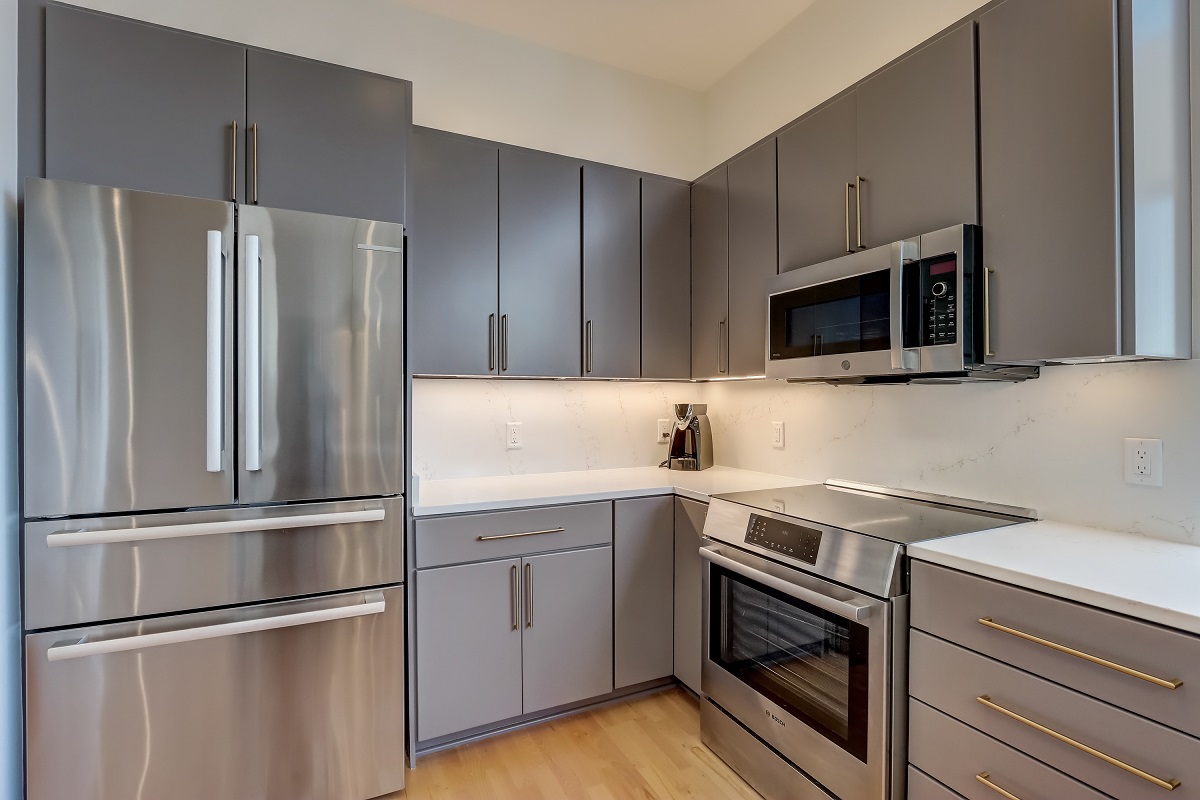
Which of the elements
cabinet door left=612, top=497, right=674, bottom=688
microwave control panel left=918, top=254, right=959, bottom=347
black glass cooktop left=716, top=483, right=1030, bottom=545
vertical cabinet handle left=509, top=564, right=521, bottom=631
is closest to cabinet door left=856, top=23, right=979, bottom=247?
microwave control panel left=918, top=254, right=959, bottom=347

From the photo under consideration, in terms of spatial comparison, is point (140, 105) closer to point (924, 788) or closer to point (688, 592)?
point (688, 592)

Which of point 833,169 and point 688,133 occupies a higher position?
point 688,133

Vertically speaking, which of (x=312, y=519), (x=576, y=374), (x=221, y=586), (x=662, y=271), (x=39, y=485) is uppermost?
(x=662, y=271)

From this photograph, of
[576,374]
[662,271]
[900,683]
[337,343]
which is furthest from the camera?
[662,271]

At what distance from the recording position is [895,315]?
1.65 m

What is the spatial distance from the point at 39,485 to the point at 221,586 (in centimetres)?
49

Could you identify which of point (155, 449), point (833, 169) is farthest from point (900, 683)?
point (155, 449)

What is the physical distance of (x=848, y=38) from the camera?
2299mm

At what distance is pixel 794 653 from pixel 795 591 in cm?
23

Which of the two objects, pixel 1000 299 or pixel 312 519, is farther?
pixel 312 519

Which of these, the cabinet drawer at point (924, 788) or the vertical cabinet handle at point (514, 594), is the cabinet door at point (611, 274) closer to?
the vertical cabinet handle at point (514, 594)

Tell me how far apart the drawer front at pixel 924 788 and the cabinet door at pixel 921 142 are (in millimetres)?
1405

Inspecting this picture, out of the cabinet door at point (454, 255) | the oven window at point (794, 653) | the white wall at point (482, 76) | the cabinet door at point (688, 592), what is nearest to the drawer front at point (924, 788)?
the oven window at point (794, 653)

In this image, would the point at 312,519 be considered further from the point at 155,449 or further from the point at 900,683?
the point at 900,683
